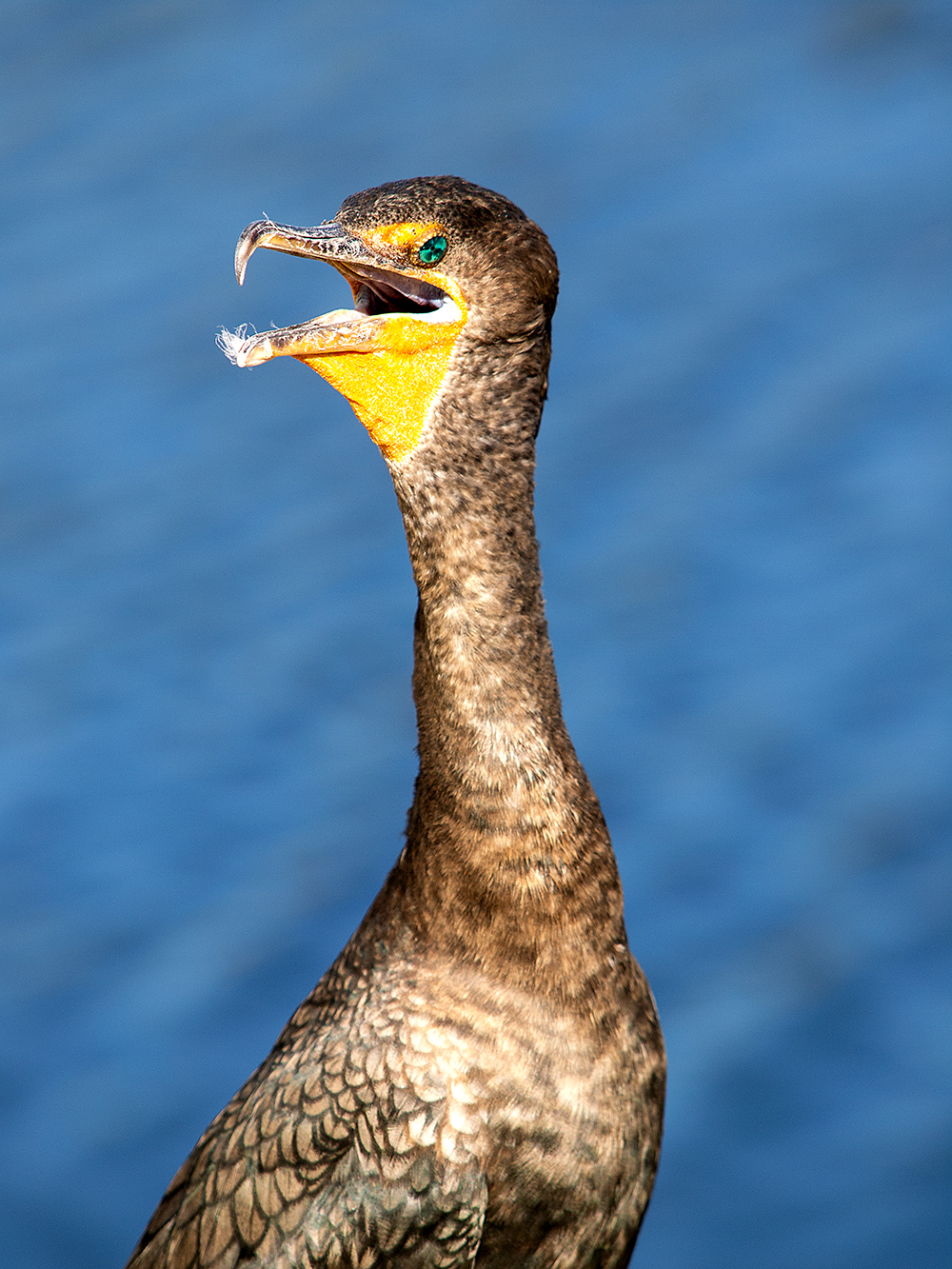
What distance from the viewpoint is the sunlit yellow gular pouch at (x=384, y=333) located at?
3.04m

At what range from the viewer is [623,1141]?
333cm

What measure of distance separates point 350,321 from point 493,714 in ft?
2.39

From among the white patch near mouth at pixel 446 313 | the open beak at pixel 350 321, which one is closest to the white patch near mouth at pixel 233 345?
the open beak at pixel 350 321

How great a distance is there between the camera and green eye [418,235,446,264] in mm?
3043

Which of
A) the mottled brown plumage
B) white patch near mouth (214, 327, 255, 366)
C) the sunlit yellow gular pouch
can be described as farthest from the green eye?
white patch near mouth (214, 327, 255, 366)

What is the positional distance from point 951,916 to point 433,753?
11.8 ft

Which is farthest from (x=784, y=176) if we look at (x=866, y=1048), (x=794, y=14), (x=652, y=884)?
(x=866, y=1048)

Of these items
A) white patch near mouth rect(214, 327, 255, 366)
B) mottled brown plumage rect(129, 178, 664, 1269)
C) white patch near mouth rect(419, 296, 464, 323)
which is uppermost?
white patch near mouth rect(214, 327, 255, 366)

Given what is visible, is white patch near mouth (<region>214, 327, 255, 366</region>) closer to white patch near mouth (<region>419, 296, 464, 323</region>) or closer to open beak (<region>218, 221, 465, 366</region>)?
open beak (<region>218, 221, 465, 366</region>)

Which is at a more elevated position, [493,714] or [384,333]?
[384,333]

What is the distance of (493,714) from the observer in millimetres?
3242

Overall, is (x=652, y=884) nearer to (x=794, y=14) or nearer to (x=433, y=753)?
(x=433, y=753)

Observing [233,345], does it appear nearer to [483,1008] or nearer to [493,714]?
[493,714]

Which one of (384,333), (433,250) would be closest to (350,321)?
(384,333)
